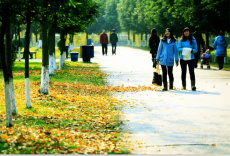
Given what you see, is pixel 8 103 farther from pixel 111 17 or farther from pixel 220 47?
pixel 111 17

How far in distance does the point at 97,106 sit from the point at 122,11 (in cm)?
7029

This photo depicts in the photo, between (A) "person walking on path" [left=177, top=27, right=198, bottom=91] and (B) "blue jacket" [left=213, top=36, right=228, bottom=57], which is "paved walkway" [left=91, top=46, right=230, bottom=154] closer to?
(A) "person walking on path" [left=177, top=27, right=198, bottom=91]

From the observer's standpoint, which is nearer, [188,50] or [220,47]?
[188,50]

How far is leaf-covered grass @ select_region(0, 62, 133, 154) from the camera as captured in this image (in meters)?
5.51

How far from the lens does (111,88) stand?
42.2 ft

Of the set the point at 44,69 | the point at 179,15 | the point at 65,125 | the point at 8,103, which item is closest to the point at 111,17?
the point at 179,15

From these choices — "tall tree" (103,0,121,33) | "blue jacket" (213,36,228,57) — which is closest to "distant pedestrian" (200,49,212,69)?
"blue jacket" (213,36,228,57)

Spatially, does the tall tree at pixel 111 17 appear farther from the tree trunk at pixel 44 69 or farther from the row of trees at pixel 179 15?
the tree trunk at pixel 44 69

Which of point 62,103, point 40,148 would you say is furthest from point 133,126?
point 62,103

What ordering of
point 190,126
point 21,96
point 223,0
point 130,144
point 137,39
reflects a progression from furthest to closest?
point 137,39 → point 223,0 → point 21,96 → point 190,126 → point 130,144

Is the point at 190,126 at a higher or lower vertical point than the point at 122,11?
lower

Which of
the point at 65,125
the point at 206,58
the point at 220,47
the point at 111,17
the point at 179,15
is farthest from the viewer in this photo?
the point at 111,17

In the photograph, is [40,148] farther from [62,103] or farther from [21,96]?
[21,96]

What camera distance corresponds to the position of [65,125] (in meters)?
7.18
